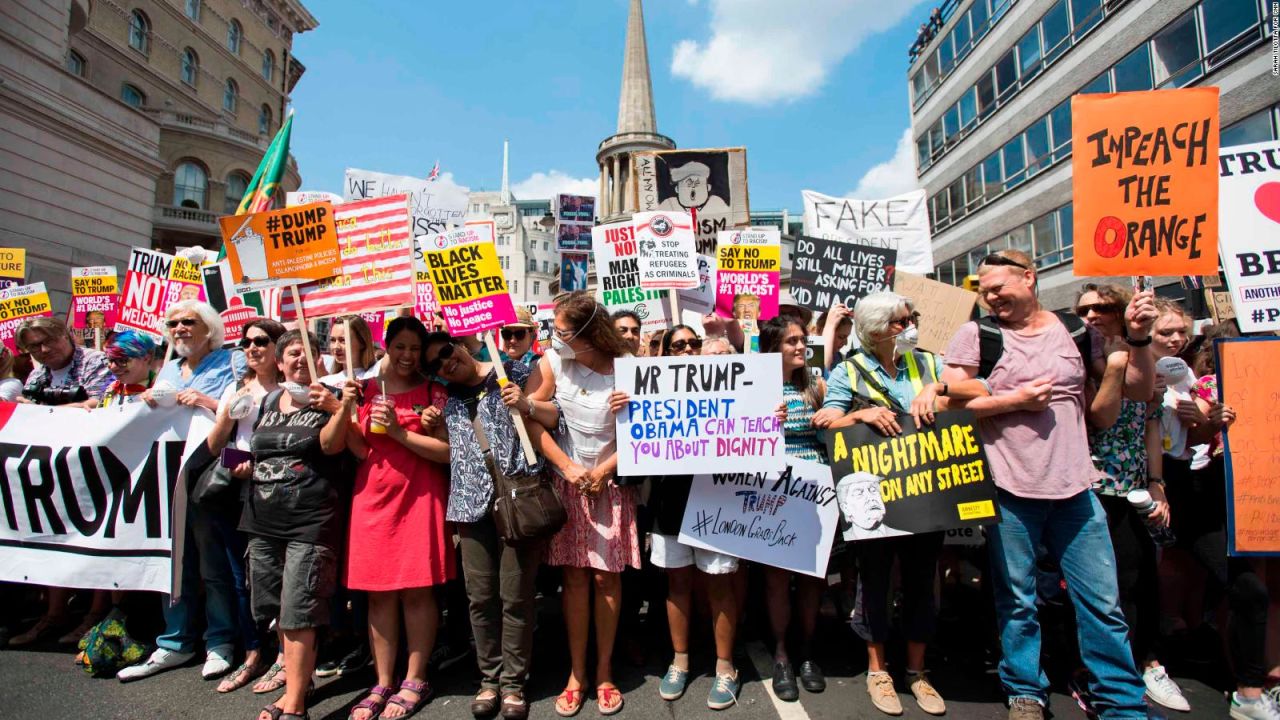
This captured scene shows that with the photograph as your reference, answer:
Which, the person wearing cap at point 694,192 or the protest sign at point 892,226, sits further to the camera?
the person wearing cap at point 694,192

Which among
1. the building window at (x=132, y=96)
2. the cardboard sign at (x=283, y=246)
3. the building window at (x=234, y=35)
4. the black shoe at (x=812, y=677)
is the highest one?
the building window at (x=234, y=35)

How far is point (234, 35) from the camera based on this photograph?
42406 mm

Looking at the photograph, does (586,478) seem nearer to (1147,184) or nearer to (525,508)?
(525,508)

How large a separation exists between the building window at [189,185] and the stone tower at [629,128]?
3019 centimetres

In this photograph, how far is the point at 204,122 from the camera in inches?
1411

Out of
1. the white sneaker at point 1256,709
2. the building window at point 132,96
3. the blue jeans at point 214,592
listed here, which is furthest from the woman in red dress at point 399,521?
the building window at point 132,96

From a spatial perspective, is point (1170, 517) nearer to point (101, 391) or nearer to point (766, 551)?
point (766, 551)

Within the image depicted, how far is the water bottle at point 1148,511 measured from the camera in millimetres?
3504

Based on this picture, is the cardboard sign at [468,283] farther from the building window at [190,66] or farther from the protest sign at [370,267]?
the building window at [190,66]

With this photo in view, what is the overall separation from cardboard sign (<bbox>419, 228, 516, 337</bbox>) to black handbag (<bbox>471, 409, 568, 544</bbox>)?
96 cm

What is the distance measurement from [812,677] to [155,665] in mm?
4053

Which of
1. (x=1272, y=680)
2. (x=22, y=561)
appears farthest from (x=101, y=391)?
(x=1272, y=680)

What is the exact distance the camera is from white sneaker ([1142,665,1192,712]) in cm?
355

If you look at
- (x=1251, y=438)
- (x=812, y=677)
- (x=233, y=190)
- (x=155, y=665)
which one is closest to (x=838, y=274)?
(x=1251, y=438)
